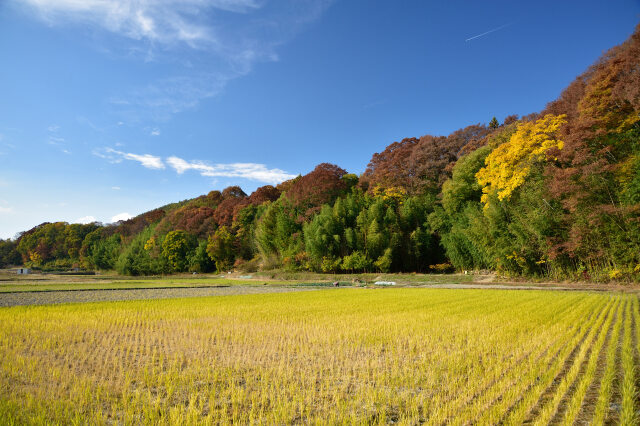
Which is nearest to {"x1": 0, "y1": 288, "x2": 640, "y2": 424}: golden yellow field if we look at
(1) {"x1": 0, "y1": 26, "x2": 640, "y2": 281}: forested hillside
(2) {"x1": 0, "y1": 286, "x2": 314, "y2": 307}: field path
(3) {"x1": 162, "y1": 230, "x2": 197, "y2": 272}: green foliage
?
(2) {"x1": 0, "y1": 286, "x2": 314, "y2": 307}: field path

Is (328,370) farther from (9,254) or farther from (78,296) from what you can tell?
(9,254)

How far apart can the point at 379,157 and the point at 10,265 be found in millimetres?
84782

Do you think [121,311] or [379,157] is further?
[379,157]

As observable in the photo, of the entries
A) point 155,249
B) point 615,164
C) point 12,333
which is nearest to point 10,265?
point 155,249

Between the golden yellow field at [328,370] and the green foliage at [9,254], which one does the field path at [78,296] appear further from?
the green foliage at [9,254]

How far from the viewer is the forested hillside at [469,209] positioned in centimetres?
1243

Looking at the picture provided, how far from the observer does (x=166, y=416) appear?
9.16 feet

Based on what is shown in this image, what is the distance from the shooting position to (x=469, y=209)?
2141 centimetres

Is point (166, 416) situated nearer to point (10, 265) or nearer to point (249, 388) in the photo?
point (249, 388)

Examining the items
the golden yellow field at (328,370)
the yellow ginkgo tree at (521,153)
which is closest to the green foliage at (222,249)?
the yellow ginkgo tree at (521,153)

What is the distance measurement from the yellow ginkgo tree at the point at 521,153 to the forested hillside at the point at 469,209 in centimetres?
6

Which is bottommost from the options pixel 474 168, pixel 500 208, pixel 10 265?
pixel 10 265

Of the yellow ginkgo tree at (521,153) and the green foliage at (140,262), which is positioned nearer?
the yellow ginkgo tree at (521,153)

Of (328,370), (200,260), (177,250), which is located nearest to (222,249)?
(200,260)
